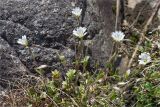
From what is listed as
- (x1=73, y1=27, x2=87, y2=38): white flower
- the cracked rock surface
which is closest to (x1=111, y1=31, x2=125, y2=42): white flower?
(x1=73, y1=27, x2=87, y2=38): white flower

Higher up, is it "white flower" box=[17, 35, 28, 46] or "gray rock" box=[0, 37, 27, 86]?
"white flower" box=[17, 35, 28, 46]

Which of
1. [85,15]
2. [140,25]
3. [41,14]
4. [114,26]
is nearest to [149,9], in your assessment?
[140,25]

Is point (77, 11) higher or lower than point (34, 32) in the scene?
higher

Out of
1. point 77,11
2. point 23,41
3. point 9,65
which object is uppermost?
point 77,11

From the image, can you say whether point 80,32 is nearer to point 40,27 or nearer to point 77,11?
point 77,11

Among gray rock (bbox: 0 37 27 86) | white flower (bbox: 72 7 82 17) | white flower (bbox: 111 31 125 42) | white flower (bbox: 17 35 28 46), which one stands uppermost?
white flower (bbox: 72 7 82 17)

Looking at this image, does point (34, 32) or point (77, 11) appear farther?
point (34, 32)

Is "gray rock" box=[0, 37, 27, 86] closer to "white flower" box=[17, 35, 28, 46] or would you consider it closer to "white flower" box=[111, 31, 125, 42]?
"white flower" box=[17, 35, 28, 46]

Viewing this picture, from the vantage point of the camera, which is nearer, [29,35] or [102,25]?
[29,35]

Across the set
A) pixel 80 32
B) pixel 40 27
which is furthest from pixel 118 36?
pixel 40 27

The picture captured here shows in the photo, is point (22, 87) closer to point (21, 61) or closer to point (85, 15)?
point (21, 61)

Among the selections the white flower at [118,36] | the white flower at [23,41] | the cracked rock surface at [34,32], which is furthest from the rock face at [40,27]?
the white flower at [118,36]
